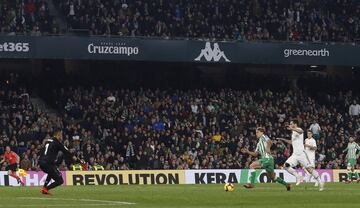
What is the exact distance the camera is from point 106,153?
45031 mm

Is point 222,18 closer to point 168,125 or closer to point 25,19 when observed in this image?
point 168,125

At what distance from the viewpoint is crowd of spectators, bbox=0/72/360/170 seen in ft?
148

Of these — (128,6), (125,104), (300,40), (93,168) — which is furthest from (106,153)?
(300,40)

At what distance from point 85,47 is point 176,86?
6.99m

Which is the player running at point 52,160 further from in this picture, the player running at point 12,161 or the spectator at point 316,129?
the spectator at point 316,129

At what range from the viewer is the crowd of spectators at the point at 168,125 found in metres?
45.2

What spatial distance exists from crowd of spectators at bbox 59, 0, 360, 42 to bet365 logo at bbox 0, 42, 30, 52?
113 inches

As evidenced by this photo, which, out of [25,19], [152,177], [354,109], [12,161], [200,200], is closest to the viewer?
[200,200]

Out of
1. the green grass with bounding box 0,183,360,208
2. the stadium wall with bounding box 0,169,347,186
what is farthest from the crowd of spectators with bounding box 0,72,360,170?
the green grass with bounding box 0,183,360,208

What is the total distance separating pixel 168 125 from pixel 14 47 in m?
7.77

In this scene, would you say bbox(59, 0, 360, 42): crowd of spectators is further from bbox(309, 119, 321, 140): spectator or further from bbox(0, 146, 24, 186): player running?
bbox(0, 146, 24, 186): player running

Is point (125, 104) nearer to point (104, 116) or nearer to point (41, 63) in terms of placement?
point (104, 116)

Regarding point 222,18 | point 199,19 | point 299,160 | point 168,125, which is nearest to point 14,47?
point 168,125

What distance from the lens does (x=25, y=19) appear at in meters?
48.5
